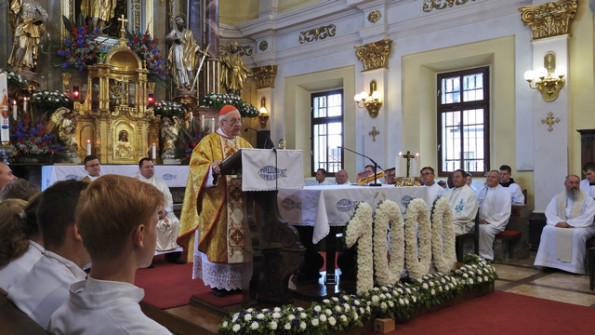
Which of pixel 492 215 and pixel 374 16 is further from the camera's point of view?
pixel 374 16

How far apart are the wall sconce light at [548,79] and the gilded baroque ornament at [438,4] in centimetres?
226

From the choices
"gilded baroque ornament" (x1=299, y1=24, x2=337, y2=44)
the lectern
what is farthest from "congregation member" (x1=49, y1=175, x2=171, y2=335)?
"gilded baroque ornament" (x1=299, y1=24, x2=337, y2=44)

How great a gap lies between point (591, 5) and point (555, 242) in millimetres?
4366

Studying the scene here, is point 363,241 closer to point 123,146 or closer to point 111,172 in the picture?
point 111,172

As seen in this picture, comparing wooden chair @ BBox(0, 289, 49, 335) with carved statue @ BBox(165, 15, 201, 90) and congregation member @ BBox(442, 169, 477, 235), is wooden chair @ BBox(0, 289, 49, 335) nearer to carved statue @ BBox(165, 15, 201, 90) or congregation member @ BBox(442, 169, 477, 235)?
congregation member @ BBox(442, 169, 477, 235)

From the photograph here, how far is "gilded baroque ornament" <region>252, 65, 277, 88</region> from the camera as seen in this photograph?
1473 cm

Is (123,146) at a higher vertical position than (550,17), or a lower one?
lower

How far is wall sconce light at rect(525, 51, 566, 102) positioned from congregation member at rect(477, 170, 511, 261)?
6.38 feet

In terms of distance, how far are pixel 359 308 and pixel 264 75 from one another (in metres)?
11.4

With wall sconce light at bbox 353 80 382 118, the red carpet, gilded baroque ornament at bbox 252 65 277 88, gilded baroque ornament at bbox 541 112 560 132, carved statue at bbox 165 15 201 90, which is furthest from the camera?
gilded baroque ornament at bbox 252 65 277 88

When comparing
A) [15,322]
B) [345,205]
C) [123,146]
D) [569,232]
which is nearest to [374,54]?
[123,146]

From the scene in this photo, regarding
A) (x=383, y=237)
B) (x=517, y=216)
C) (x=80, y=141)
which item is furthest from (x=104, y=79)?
(x=517, y=216)

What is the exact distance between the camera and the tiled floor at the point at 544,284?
5762 mm

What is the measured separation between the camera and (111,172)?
342 inches
